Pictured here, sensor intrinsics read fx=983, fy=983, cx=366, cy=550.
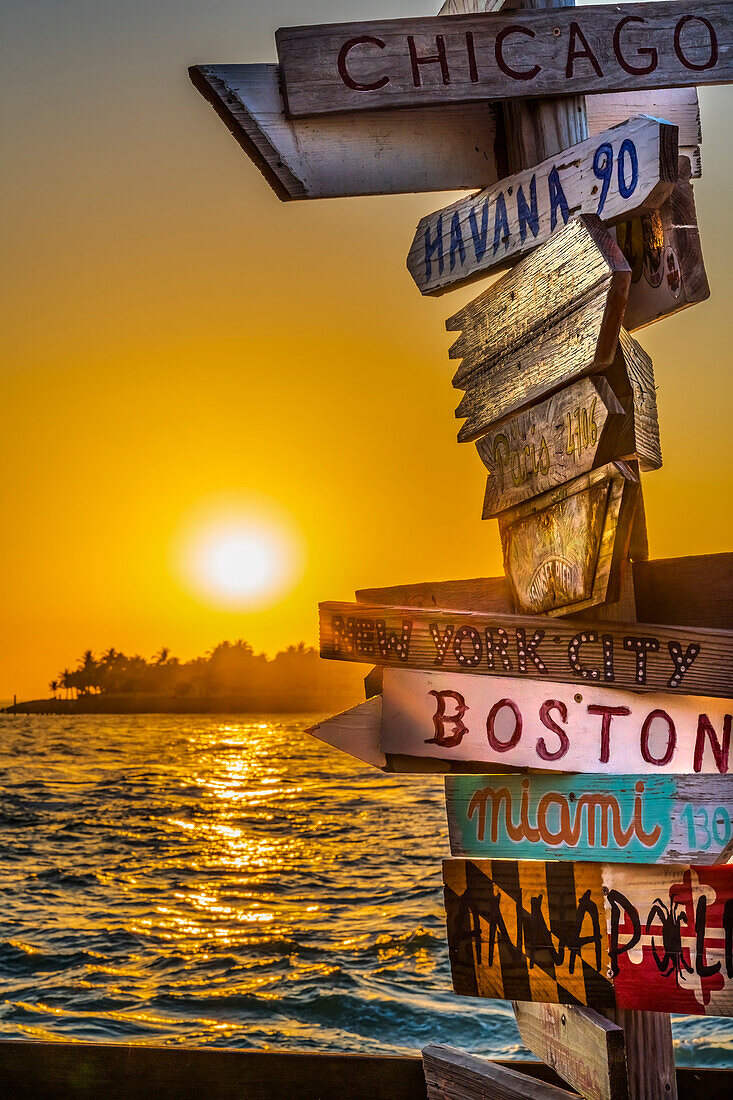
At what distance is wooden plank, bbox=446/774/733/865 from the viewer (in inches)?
93.5

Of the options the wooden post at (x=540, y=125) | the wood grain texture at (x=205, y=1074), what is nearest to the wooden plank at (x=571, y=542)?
the wooden post at (x=540, y=125)

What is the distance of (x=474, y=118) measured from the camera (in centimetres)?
289

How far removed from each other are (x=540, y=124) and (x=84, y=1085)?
407cm

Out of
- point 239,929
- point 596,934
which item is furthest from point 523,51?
point 239,929

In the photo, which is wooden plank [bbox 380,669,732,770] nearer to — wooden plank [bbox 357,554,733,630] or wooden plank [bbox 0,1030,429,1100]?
wooden plank [bbox 357,554,733,630]

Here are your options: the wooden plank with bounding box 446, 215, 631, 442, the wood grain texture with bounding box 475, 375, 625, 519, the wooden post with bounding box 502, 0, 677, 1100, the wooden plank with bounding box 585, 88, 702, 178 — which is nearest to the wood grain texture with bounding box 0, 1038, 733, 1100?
the wooden post with bounding box 502, 0, 677, 1100

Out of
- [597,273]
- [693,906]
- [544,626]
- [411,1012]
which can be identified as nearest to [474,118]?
[597,273]

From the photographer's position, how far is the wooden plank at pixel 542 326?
238cm

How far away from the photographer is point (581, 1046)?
2611 mm

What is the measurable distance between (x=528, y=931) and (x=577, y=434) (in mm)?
1294

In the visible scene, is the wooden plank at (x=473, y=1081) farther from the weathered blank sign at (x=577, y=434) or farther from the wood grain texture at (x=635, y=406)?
the wood grain texture at (x=635, y=406)

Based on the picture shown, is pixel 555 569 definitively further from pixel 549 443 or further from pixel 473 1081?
pixel 473 1081

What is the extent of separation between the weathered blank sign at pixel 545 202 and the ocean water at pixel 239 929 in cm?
863

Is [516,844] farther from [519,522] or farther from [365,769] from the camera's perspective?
[365,769]
